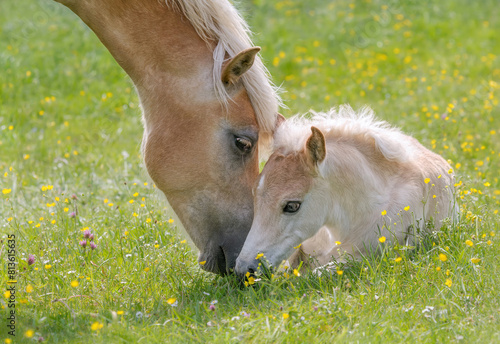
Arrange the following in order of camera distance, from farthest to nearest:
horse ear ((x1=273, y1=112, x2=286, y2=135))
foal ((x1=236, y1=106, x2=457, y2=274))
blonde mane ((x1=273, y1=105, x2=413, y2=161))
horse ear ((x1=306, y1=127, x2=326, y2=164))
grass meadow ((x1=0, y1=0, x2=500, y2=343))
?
horse ear ((x1=273, y1=112, x2=286, y2=135)), blonde mane ((x1=273, y1=105, x2=413, y2=161)), foal ((x1=236, y1=106, x2=457, y2=274)), horse ear ((x1=306, y1=127, x2=326, y2=164)), grass meadow ((x1=0, y1=0, x2=500, y2=343))

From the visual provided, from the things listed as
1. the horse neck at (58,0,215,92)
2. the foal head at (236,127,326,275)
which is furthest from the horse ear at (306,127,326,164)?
the horse neck at (58,0,215,92)

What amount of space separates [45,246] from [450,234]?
296cm

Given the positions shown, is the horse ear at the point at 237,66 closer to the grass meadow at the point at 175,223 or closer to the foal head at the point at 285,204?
the foal head at the point at 285,204

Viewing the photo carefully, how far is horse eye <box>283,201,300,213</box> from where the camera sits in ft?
12.6

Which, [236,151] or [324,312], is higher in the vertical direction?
[236,151]

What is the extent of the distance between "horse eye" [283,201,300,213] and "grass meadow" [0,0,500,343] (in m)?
0.41

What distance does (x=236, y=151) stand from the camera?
396 cm

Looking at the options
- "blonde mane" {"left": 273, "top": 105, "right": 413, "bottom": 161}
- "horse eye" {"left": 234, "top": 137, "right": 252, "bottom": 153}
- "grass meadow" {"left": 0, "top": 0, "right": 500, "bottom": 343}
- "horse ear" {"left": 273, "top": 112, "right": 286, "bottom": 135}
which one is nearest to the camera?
"grass meadow" {"left": 0, "top": 0, "right": 500, "bottom": 343}

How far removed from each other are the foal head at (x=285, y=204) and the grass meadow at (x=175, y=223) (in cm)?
21

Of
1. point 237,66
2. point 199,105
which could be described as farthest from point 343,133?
point 199,105

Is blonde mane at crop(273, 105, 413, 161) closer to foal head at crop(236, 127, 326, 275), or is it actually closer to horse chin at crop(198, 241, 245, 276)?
foal head at crop(236, 127, 326, 275)

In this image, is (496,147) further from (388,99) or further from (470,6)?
(470,6)

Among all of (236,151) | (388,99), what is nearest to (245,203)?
(236,151)

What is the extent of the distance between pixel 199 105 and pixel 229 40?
0.51 meters
